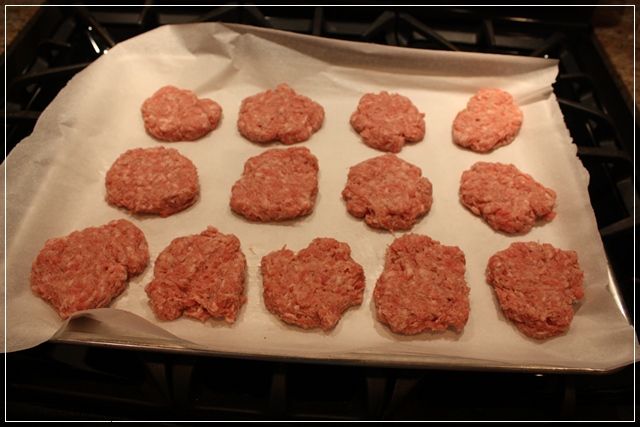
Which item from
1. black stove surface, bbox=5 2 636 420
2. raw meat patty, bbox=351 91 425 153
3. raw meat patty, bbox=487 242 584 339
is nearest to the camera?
black stove surface, bbox=5 2 636 420

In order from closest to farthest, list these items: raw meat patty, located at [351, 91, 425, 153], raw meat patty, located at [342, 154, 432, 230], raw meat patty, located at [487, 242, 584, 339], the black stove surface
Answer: the black stove surface → raw meat patty, located at [487, 242, 584, 339] → raw meat patty, located at [342, 154, 432, 230] → raw meat patty, located at [351, 91, 425, 153]

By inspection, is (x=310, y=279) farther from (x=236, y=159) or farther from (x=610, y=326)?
(x=610, y=326)

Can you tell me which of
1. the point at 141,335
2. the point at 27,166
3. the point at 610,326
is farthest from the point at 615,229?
the point at 27,166

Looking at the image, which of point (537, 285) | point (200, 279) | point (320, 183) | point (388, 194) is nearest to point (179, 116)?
point (320, 183)

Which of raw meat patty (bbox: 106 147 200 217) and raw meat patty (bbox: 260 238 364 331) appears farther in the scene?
raw meat patty (bbox: 106 147 200 217)

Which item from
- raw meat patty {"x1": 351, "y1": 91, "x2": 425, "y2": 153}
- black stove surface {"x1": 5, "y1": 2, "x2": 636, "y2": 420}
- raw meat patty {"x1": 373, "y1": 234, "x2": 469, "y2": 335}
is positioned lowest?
black stove surface {"x1": 5, "y1": 2, "x2": 636, "y2": 420}

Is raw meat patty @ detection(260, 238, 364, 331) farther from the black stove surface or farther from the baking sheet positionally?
the black stove surface

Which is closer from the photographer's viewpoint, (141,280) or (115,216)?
(141,280)

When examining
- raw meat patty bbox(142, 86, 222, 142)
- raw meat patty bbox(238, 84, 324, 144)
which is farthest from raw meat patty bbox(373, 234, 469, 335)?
raw meat patty bbox(142, 86, 222, 142)
